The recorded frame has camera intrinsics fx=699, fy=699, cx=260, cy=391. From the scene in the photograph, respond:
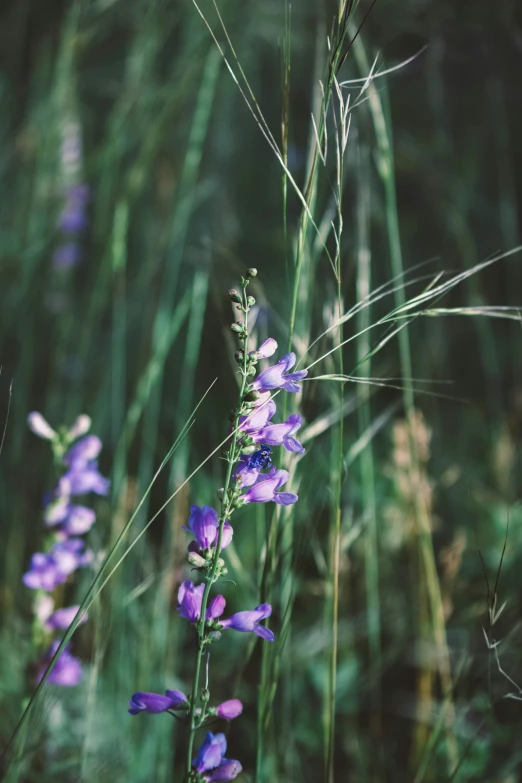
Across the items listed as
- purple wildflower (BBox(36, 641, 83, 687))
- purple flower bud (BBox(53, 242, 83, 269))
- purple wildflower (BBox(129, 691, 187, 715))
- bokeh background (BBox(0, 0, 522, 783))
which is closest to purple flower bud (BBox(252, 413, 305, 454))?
bokeh background (BBox(0, 0, 522, 783))

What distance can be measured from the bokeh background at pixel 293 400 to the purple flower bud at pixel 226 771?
7cm

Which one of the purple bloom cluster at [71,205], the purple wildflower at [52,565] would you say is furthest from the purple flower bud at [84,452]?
the purple bloom cluster at [71,205]

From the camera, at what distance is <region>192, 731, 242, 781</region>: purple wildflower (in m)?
0.68

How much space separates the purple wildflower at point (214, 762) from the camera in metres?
0.68

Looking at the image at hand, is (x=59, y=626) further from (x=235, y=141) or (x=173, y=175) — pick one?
(x=235, y=141)

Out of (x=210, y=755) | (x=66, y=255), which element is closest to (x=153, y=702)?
(x=210, y=755)

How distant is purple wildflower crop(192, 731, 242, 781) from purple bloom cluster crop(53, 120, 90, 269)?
5.67ft

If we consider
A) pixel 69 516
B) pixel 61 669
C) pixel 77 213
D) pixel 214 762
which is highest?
pixel 77 213

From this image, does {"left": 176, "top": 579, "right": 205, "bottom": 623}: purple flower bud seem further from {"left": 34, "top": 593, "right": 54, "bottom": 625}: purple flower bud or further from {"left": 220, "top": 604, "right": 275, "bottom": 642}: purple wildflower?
{"left": 34, "top": 593, "right": 54, "bottom": 625}: purple flower bud

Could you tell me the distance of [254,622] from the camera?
0.69m

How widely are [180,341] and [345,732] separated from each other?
1500mm

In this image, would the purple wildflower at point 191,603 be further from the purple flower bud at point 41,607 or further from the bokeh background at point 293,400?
the purple flower bud at point 41,607

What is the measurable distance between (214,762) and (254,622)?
0.14 meters

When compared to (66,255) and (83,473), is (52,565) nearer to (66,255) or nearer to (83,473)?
(83,473)
